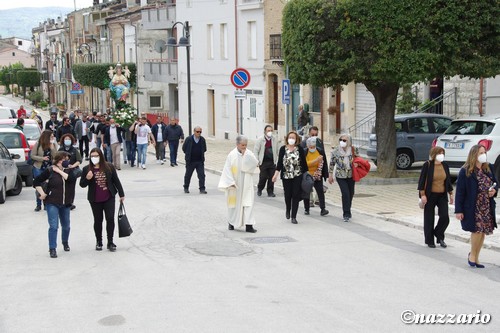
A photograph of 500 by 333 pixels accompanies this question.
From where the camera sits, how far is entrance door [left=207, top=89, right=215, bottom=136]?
151 feet

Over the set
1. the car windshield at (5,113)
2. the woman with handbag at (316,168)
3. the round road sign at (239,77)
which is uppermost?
the round road sign at (239,77)

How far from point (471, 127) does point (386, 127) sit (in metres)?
2.26

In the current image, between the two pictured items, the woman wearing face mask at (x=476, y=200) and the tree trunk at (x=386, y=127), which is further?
the tree trunk at (x=386, y=127)

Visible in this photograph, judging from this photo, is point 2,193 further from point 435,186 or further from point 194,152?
point 435,186

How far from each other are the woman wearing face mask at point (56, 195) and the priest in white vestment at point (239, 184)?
2.83 meters

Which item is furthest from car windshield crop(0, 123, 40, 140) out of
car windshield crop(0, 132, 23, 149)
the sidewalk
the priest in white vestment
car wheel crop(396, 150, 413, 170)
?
the priest in white vestment

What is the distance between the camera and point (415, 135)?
23.5 meters

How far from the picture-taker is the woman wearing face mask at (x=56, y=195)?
487 inches

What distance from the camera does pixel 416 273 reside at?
10.9m

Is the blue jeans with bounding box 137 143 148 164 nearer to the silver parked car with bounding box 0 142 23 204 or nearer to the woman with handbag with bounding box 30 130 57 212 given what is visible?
the silver parked car with bounding box 0 142 23 204

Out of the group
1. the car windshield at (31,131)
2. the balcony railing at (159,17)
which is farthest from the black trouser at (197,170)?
the balcony railing at (159,17)

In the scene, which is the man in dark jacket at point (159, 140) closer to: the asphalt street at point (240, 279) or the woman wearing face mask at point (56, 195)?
the asphalt street at point (240, 279)

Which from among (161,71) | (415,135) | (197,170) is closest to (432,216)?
(197,170)

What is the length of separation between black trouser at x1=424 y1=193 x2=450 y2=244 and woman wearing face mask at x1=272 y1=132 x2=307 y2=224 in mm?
3075
